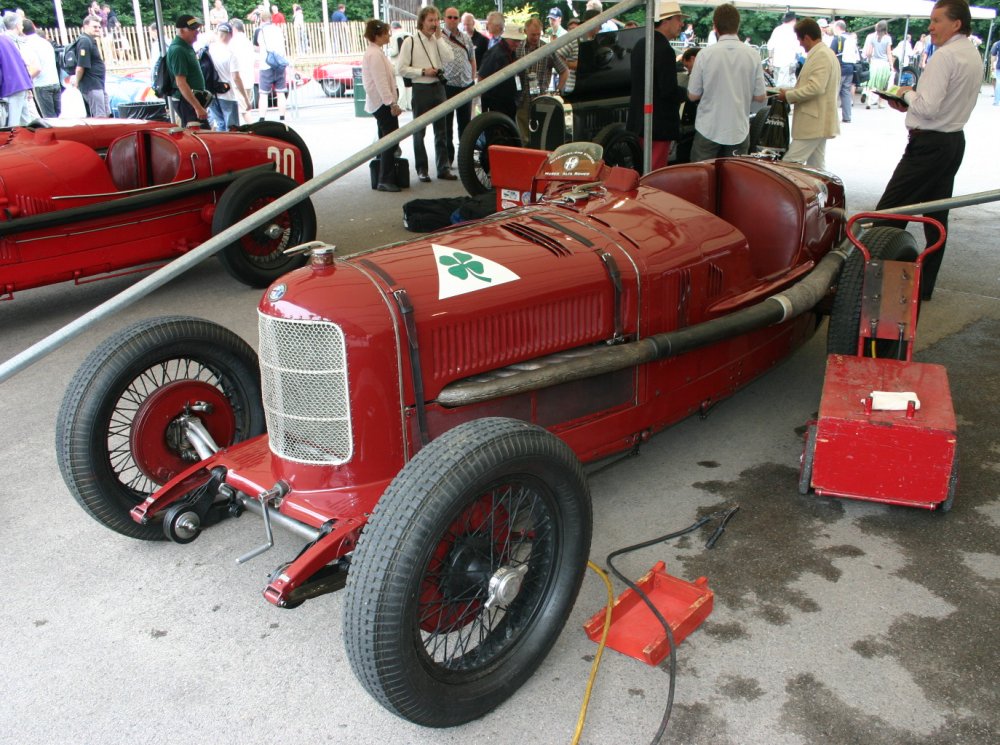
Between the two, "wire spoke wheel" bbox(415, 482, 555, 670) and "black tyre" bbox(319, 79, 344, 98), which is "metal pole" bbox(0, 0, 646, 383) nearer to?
"wire spoke wheel" bbox(415, 482, 555, 670)

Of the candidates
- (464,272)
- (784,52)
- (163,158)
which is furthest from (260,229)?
(784,52)

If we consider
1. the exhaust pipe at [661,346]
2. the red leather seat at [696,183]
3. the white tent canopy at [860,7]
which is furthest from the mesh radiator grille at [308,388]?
the white tent canopy at [860,7]

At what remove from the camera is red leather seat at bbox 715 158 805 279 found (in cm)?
425

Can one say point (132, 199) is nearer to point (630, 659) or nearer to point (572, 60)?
point (630, 659)

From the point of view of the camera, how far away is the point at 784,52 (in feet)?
61.4

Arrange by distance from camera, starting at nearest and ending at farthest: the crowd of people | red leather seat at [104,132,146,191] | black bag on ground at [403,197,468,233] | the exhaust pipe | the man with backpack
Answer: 1. the exhaust pipe
2. the crowd of people
3. red leather seat at [104,132,146,191]
4. black bag on ground at [403,197,468,233]
5. the man with backpack

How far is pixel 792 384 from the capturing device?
466 cm

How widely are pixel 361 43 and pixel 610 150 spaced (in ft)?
72.4

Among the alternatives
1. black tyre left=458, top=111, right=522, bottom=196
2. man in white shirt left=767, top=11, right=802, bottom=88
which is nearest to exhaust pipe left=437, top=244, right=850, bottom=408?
black tyre left=458, top=111, right=522, bottom=196

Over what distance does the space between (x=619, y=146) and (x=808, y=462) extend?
539cm

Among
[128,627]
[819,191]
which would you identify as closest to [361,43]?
[819,191]

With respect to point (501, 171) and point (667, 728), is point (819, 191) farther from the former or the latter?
point (667, 728)

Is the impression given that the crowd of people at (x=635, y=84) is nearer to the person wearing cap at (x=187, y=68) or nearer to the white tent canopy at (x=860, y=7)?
the person wearing cap at (x=187, y=68)

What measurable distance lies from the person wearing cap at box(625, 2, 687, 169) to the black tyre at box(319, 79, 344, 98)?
15.5 meters
